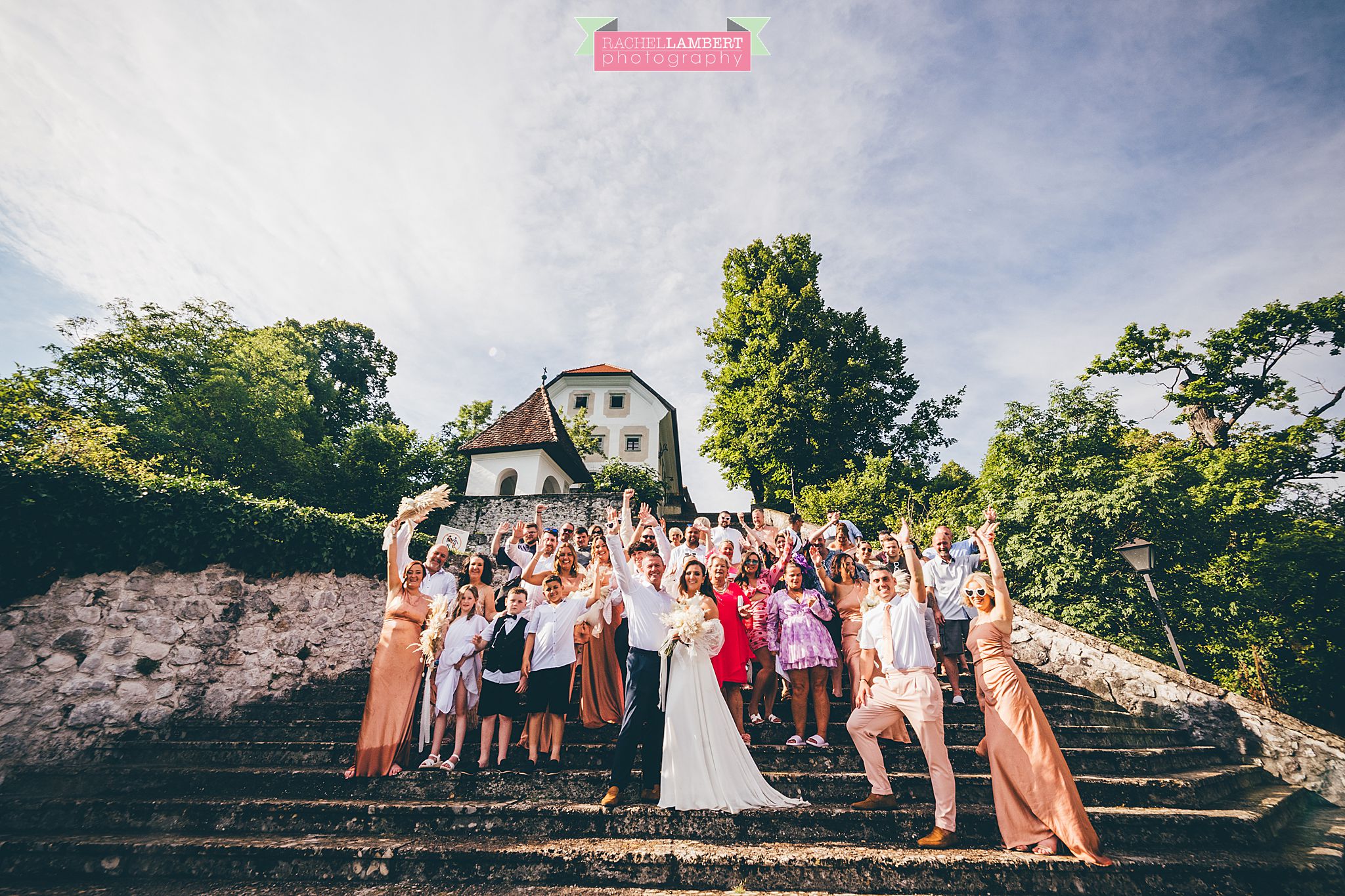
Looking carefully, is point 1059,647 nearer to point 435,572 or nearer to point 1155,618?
point 1155,618

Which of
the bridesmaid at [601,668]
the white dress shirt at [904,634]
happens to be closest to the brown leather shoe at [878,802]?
the white dress shirt at [904,634]

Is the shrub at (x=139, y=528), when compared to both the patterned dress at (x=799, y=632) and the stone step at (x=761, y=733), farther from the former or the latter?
the patterned dress at (x=799, y=632)

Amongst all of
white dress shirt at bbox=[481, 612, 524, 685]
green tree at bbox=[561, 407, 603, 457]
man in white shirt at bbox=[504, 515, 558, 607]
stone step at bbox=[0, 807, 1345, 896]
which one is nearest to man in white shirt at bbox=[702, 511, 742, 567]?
man in white shirt at bbox=[504, 515, 558, 607]

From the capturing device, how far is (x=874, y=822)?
3842 millimetres

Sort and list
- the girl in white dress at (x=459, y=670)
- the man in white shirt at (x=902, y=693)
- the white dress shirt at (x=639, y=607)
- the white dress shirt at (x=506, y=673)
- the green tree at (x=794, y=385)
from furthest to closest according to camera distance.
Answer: the green tree at (x=794, y=385)
the girl in white dress at (x=459, y=670)
the white dress shirt at (x=506, y=673)
the white dress shirt at (x=639, y=607)
the man in white shirt at (x=902, y=693)

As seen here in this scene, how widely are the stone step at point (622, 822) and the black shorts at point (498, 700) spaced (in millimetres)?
750

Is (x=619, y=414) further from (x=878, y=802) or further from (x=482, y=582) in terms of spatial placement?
(x=878, y=802)

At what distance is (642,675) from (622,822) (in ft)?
3.50

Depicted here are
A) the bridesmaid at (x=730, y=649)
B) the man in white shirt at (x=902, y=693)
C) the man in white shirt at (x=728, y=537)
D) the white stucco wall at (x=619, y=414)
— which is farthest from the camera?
the white stucco wall at (x=619, y=414)

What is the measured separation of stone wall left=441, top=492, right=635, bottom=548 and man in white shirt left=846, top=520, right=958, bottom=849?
12.3 metres

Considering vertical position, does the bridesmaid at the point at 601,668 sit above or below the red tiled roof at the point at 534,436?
below

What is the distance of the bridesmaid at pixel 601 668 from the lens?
5.41 m

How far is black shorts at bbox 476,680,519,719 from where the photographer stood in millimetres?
4730

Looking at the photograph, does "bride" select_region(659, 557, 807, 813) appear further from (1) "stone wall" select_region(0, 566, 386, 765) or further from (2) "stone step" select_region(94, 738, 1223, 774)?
(1) "stone wall" select_region(0, 566, 386, 765)
